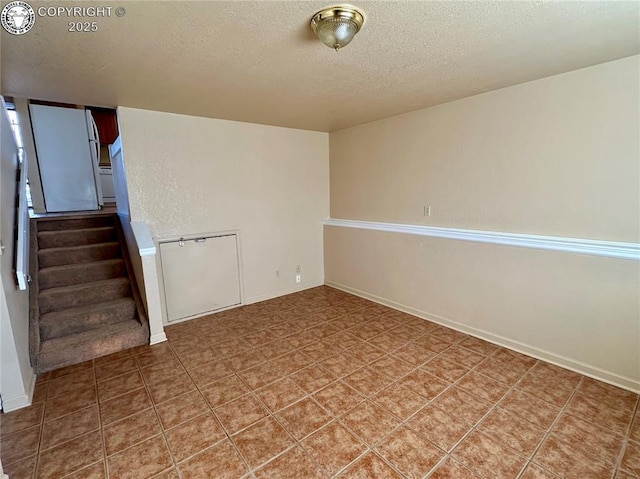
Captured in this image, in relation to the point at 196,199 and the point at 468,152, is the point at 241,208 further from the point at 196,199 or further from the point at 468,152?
the point at 468,152

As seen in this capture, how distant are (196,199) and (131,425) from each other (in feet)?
7.59

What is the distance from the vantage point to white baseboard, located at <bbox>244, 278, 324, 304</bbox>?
411 cm

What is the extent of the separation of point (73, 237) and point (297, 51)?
353 centimetres

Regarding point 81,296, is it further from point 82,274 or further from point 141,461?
point 141,461

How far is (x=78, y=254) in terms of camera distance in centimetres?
348

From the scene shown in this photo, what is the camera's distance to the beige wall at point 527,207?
7.13 ft

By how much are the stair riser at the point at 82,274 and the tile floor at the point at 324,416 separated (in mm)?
1069

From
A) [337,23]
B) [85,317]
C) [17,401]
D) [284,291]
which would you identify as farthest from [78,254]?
[337,23]

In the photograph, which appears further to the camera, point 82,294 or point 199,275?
point 199,275

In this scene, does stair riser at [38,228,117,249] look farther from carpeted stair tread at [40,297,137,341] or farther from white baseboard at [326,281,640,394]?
white baseboard at [326,281,640,394]

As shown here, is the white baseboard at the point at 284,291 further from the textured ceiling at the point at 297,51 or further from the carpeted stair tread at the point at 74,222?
the textured ceiling at the point at 297,51

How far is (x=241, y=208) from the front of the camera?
3.88m

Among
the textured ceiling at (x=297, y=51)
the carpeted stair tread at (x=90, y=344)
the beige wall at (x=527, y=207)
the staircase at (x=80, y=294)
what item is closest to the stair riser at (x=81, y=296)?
the staircase at (x=80, y=294)

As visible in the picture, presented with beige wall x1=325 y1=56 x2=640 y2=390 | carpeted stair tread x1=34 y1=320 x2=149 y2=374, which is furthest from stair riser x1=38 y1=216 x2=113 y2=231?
beige wall x1=325 y1=56 x2=640 y2=390
